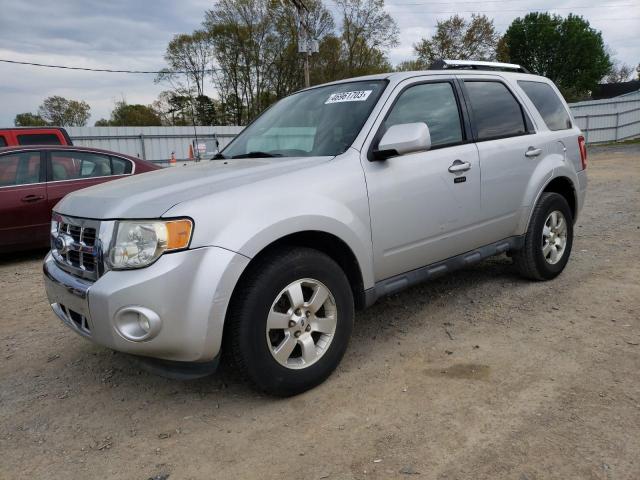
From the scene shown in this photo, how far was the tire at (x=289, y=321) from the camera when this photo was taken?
2.56 meters

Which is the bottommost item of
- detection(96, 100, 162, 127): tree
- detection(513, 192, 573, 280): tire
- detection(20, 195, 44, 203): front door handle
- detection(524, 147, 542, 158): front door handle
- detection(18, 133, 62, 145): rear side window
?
detection(513, 192, 573, 280): tire

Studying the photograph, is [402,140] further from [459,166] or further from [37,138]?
[37,138]

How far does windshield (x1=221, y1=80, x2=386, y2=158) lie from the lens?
3273mm

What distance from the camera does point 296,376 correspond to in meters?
2.78

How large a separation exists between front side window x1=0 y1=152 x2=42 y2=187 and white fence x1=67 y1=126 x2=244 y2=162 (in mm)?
13125

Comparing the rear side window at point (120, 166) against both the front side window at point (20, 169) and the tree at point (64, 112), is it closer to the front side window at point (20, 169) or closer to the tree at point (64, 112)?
the front side window at point (20, 169)

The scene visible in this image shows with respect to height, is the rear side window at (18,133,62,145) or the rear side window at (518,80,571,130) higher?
the rear side window at (18,133,62,145)

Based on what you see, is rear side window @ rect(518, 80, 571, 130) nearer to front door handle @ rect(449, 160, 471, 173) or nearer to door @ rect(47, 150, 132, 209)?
front door handle @ rect(449, 160, 471, 173)

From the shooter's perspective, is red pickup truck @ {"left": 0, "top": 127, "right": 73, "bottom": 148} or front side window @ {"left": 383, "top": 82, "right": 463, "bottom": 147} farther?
red pickup truck @ {"left": 0, "top": 127, "right": 73, "bottom": 148}

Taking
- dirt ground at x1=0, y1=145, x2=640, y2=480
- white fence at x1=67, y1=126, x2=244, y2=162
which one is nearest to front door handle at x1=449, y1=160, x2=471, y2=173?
dirt ground at x1=0, y1=145, x2=640, y2=480

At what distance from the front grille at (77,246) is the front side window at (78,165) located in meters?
4.03

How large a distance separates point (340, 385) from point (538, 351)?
4.15ft

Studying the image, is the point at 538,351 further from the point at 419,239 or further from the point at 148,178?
the point at 148,178

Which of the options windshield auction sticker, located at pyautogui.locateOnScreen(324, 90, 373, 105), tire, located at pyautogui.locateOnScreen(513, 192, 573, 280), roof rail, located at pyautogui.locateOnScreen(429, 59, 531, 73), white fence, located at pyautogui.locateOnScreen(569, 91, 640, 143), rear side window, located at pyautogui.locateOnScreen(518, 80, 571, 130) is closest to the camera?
windshield auction sticker, located at pyautogui.locateOnScreen(324, 90, 373, 105)
